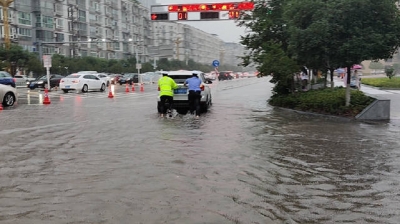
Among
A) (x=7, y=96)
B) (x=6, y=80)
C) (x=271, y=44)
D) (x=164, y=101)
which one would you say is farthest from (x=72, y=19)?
(x=164, y=101)

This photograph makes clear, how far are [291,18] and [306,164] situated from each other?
9642 mm

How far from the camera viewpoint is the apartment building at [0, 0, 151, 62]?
67312 mm

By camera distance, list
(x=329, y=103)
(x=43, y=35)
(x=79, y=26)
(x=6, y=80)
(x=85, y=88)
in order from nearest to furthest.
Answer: (x=329, y=103) → (x=6, y=80) → (x=85, y=88) → (x=43, y=35) → (x=79, y=26)

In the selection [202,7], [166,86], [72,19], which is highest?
[72,19]

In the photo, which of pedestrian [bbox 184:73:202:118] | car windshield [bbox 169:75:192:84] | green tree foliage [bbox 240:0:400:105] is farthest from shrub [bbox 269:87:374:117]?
car windshield [bbox 169:75:192:84]

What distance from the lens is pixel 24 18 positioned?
223 ft

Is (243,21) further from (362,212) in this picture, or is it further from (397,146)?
(362,212)

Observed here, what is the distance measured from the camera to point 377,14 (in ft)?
46.5

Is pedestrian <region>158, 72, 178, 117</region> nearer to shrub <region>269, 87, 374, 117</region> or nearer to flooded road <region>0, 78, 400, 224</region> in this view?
flooded road <region>0, 78, 400, 224</region>

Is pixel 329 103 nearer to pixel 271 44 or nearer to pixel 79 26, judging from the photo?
pixel 271 44

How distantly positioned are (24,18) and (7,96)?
52.9 meters

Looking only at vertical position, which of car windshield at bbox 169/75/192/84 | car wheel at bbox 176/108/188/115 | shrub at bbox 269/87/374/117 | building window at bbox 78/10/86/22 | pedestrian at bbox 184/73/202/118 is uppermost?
building window at bbox 78/10/86/22

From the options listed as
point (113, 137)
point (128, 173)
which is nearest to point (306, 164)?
point (128, 173)

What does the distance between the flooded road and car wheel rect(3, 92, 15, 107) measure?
829 cm
